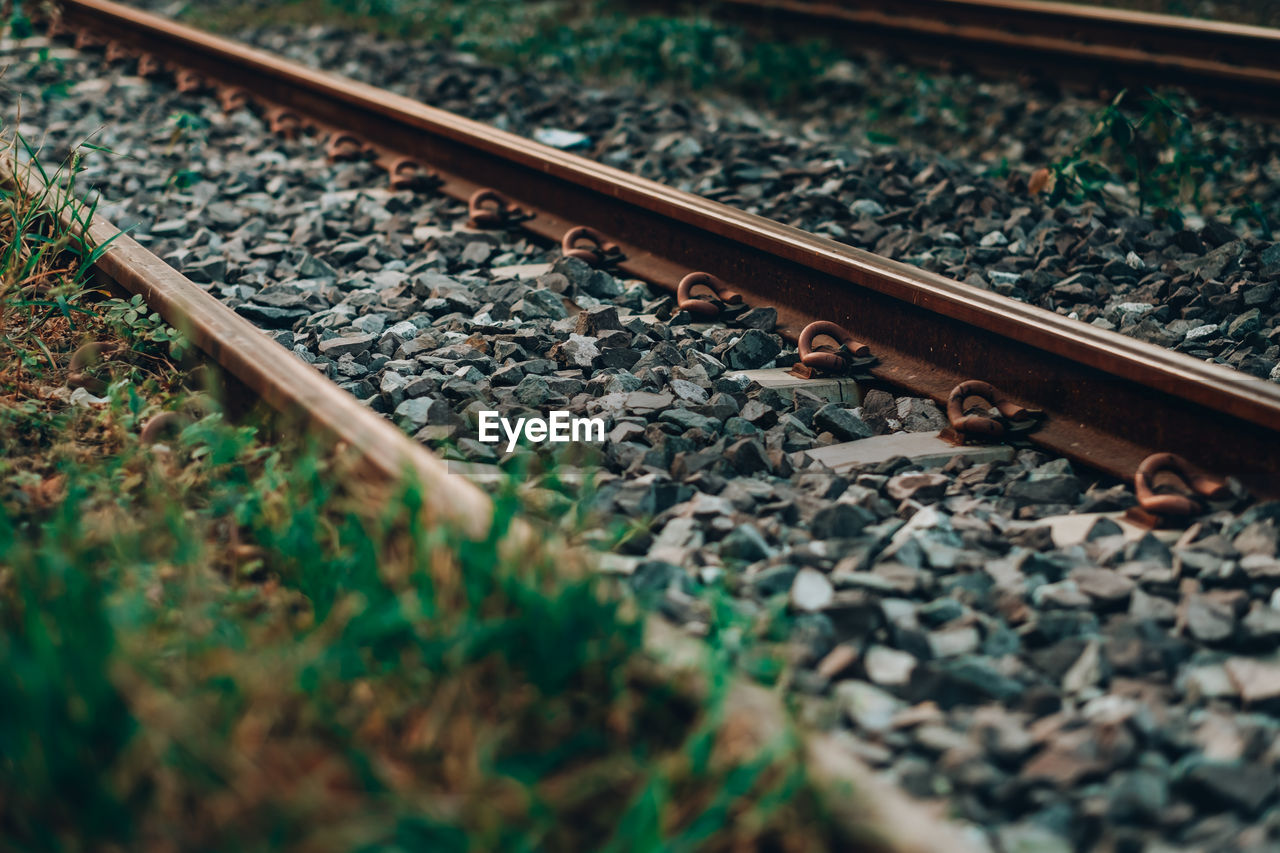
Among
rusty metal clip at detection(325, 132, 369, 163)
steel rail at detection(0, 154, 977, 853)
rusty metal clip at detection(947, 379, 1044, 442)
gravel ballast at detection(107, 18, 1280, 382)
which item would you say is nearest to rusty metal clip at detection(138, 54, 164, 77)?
gravel ballast at detection(107, 18, 1280, 382)

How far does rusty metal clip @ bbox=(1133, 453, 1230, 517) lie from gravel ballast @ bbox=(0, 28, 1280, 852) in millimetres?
54

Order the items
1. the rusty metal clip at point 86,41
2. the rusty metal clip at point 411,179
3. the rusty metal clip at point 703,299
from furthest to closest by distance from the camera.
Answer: the rusty metal clip at point 86,41 → the rusty metal clip at point 411,179 → the rusty metal clip at point 703,299

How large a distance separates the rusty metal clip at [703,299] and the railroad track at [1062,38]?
3.91 metres

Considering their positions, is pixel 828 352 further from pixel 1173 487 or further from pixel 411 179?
pixel 411 179

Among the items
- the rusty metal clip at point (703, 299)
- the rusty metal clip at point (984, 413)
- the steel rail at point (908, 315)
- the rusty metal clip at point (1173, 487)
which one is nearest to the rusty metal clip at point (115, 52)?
the steel rail at point (908, 315)

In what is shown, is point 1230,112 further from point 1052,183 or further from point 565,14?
point 565,14

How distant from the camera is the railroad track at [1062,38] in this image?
20.5ft

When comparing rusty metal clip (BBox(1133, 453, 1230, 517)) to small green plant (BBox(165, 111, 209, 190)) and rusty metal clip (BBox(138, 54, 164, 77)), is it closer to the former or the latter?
small green plant (BBox(165, 111, 209, 190))

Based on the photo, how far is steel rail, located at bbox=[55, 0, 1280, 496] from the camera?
2.69 m

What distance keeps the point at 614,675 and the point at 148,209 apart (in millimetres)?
3928

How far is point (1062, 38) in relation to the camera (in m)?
7.32

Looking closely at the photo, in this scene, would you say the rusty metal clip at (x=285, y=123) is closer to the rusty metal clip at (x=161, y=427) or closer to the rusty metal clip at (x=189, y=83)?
the rusty metal clip at (x=189, y=83)

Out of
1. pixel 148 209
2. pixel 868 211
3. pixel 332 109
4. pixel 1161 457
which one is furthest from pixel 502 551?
pixel 332 109

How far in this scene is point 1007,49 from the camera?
7.52 m
